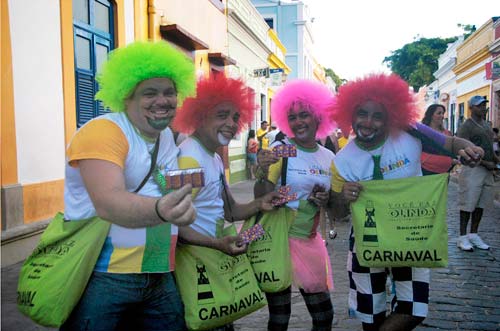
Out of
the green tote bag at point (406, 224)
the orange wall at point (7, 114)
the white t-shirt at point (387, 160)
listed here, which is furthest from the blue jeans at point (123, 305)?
the orange wall at point (7, 114)

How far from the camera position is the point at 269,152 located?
3188mm

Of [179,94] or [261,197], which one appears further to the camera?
[261,197]

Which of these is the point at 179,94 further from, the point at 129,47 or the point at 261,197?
the point at 261,197

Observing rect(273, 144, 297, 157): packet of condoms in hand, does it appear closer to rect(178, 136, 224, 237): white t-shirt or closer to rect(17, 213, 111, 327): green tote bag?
rect(178, 136, 224, 237): white t-shirt

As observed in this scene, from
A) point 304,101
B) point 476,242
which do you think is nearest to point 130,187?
point 304,101

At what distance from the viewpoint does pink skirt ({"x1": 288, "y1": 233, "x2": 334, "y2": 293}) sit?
319cm

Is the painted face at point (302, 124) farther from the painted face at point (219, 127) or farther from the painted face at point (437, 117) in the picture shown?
the painted face at point (437, 117)

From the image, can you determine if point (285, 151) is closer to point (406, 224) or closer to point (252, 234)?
point (252, 234)

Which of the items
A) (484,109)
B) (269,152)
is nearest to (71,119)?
(269,152)

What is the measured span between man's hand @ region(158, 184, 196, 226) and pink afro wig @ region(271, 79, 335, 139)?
2018mm

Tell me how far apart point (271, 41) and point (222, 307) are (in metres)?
23.3

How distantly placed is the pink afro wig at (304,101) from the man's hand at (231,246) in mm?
1111

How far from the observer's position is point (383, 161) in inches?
119

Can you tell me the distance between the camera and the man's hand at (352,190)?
2.88m
